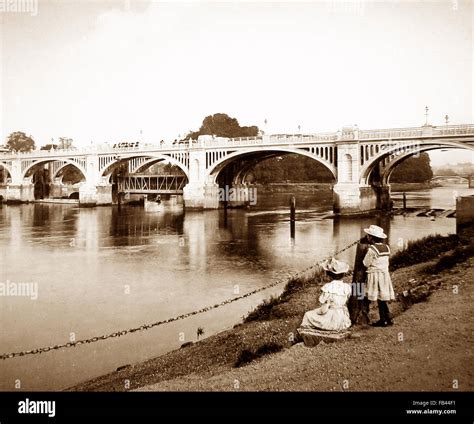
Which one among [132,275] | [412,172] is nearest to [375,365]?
[132,275]

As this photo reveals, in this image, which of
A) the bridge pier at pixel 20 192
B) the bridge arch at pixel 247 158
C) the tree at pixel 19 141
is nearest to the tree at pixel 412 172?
the bridge arch at pixel 247 158

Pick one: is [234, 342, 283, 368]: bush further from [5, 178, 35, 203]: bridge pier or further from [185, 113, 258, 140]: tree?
[185, 113, 258, 140]: tree

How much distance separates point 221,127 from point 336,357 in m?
86.3

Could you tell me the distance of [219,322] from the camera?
12.9 meters

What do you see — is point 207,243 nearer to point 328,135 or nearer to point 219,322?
point 219,322

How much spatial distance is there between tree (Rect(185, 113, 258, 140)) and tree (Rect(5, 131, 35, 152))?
4416 cm

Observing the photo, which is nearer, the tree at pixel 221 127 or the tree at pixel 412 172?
the tree at pixel 221 127

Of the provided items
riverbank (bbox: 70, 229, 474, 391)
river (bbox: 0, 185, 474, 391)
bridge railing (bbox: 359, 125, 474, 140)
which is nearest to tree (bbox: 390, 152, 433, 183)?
bridge railing (bbox: 359, 125, 474, 140)

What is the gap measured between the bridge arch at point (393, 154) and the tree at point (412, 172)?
247 feet

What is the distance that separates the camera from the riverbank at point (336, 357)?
6.25m

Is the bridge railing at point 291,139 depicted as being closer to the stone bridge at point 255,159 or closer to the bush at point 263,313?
the stone bridge at point 255,159

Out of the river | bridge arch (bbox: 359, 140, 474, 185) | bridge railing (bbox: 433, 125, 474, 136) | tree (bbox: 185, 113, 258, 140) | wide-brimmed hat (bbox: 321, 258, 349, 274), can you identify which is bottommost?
the river

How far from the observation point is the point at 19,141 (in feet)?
360

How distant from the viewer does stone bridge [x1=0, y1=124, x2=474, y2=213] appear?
4272cm
